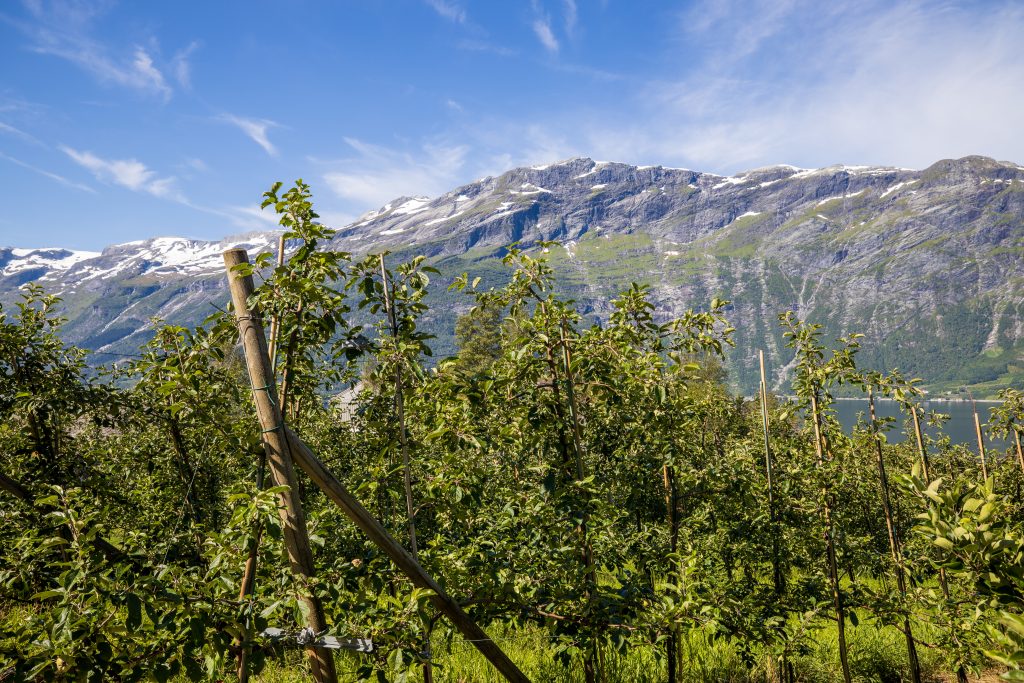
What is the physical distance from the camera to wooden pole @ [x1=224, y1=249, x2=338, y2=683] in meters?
2.77

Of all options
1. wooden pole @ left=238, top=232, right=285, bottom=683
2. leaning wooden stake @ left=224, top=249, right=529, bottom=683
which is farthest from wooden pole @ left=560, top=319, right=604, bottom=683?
wooden pole @ left=238, top=232, right=285, bottom=683

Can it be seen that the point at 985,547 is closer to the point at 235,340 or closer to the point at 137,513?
the point at 235,340

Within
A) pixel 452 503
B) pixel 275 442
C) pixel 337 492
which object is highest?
pixel 275 442

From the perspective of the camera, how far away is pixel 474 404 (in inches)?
161

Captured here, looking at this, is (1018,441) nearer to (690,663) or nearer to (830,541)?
(830,541)

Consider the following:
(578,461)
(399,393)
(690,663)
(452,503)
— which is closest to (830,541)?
(690,663)

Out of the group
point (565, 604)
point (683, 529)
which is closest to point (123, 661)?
point (565, 604)

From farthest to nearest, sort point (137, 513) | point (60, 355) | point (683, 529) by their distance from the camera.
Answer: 1. point (683, 529)
2. point (137, 513)
3. point (60, 355)

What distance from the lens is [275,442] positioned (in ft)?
9.23

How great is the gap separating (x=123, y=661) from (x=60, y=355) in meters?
4.71

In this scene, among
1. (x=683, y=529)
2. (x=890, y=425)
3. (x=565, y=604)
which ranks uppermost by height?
(x=890, y=425)

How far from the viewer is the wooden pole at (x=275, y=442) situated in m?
2.77

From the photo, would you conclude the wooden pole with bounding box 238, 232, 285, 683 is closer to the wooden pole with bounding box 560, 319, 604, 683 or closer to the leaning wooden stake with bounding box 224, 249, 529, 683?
the leaning wooden stake with bounding box 224, 249, 529, 683

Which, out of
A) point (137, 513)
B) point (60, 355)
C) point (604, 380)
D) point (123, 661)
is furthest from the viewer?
point (137, 513)
